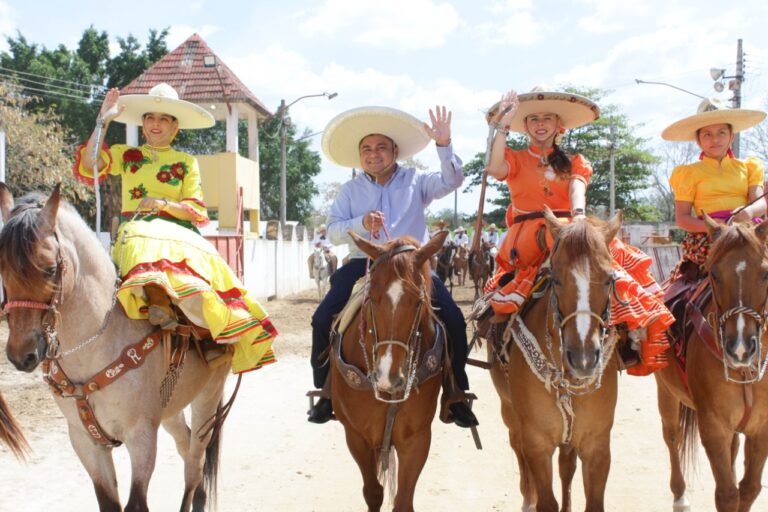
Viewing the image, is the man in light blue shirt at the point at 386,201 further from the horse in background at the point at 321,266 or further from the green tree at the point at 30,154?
the green tree at the point at 30,154

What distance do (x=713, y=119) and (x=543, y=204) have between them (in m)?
1.56

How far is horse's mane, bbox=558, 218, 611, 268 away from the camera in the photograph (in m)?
3.62

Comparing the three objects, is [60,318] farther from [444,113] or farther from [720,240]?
[720,240]

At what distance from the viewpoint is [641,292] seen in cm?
425

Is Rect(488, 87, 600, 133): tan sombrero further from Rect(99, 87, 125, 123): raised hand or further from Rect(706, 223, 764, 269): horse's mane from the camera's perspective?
Rect(99, 87, 125, 123): raised hand

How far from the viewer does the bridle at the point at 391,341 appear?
3.82 metres

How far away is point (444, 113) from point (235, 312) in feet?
6.32

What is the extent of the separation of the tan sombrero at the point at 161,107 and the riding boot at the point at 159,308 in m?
1.50

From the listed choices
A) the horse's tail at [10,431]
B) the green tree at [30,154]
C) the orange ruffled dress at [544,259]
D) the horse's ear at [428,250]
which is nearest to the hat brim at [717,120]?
the orange ruffled dress at [544,259]

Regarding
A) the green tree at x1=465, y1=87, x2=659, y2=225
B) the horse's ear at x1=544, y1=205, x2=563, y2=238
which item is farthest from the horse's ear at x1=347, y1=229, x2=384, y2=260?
the green tree at x1=465, y1=87, x2=659, y2=225

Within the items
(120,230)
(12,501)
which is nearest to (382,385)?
(120,230)

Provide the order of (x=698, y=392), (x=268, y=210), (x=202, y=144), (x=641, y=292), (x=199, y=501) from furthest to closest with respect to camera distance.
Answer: (x=268, y=210) → (x=202, y=144) → (x=199, y=501) → (x=698, y=392) → (x=641, y=292)

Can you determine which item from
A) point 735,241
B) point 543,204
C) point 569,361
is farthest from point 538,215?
point 569,361

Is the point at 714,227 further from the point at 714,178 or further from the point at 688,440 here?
the point at 688,440
